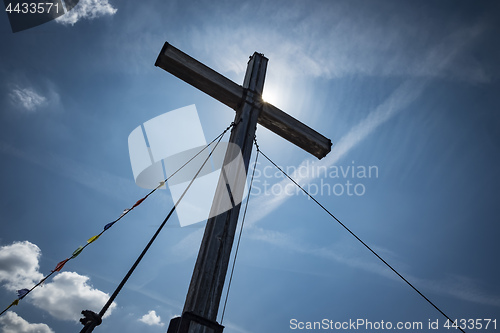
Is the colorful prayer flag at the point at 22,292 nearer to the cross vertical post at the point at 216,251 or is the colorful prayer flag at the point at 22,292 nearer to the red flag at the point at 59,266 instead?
the red flag at the point at 59,266

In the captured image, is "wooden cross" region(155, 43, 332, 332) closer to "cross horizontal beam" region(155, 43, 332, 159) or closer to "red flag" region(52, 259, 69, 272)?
"cross horizontal beam" region(155, 43, 332, 159)

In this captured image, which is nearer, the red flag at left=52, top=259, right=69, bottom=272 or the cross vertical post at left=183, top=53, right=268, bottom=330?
the cross vertical post at left=183, top=53, right=268, bottom=330

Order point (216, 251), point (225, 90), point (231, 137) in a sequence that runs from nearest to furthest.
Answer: point (216, 251)
point (231, 137)
point (225, 90)

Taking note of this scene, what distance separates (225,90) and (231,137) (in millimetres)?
838

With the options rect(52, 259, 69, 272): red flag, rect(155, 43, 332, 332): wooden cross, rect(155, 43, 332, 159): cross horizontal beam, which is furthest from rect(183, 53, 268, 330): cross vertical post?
rect(52, 259, 69, 272): red flag

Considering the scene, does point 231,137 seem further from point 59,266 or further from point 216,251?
point 59,266

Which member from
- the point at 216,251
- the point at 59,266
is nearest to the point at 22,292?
the point at 59,266

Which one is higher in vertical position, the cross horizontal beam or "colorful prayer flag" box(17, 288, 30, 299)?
the cross horizontal beam

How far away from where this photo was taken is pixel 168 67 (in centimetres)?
418

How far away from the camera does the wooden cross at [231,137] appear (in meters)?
2.53

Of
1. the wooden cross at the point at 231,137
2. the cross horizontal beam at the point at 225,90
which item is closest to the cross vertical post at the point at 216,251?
the wooden cross at the point at 231,137

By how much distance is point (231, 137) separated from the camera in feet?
12.2

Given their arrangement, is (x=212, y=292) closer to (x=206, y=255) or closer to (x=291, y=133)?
(x=206, y=255)

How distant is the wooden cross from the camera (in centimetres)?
253
